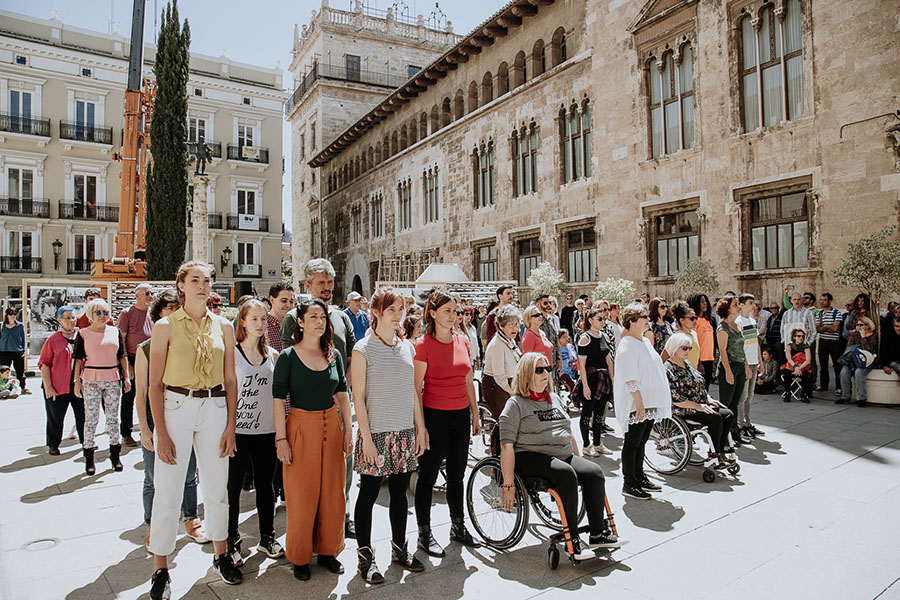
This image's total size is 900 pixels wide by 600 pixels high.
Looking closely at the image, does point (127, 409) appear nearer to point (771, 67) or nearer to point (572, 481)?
point (572, 481)

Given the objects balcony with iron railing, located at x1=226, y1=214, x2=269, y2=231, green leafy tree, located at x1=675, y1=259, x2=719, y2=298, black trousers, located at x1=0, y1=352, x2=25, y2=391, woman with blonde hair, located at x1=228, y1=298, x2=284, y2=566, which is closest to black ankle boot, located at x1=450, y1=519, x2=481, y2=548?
woman with blonde hair, located at x1=228, y1=298, x2=284, y2=566

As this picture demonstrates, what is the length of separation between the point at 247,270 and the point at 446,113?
63.9 feet

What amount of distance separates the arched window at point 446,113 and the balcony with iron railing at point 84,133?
2155 cm

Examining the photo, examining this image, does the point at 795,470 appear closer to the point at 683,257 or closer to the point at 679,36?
the point at 683,257

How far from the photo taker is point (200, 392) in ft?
12.9

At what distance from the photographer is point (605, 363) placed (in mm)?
7258

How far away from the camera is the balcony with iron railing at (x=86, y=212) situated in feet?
110

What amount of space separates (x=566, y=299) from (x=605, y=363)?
11.3 m

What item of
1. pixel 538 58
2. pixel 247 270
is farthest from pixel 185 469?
pixel 247 270

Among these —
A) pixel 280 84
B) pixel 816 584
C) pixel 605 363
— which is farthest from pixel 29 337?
pixel 280 84

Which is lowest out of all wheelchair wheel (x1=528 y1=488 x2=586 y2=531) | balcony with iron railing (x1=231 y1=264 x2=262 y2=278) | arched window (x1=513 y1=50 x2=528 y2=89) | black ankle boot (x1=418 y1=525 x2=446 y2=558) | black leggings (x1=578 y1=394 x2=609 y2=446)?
black ankle boot (x1=418 y1=525 x2=446 y2=558)

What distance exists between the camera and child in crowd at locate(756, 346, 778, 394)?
1136cm

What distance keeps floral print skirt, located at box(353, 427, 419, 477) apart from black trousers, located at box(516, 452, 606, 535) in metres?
0.89

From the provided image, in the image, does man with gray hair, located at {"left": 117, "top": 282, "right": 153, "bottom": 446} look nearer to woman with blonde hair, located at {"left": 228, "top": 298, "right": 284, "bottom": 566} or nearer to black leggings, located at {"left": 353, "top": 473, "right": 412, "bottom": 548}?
woman with blonde hair, located at {"left": 228, "top": 298, "right": 284, "bottom": 566}
